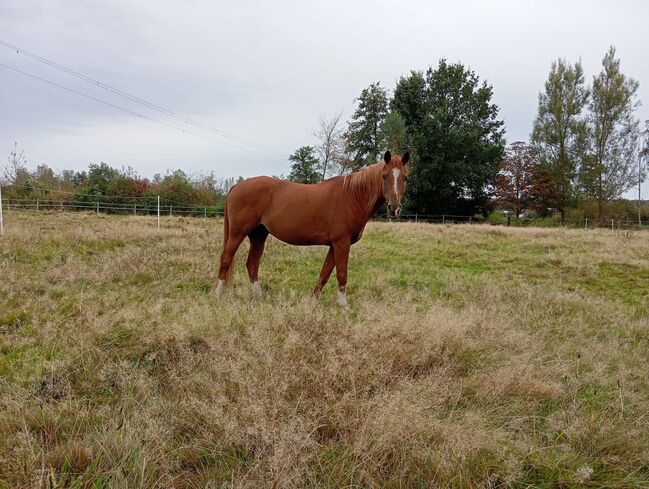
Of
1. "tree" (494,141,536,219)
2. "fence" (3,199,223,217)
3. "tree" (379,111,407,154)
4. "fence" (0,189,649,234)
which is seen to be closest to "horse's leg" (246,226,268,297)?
"fence" (0,189,649,234)

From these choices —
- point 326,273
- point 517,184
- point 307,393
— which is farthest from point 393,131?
point 307,393

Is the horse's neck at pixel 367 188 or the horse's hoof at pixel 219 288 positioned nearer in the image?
the horse's neck at pixel 367 188

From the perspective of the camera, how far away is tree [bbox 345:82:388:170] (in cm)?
3553

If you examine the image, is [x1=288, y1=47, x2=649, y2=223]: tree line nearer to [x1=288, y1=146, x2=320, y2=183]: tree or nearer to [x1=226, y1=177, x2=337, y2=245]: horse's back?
[x1=288, y1=146, x2=320, y2=183]: tree

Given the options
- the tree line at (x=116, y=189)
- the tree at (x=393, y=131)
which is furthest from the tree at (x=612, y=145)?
the tree line at (x=116, y=189)

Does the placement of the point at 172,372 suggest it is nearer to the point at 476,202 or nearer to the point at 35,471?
the point at 35,471

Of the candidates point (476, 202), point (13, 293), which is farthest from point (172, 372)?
point (476, 202)

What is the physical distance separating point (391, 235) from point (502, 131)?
2727 cm

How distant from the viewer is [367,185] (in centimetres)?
542

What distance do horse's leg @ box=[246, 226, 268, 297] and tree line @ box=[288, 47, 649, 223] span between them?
26.2 meters

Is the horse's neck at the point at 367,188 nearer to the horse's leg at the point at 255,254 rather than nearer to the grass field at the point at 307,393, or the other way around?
the grass field at the point at 307,393

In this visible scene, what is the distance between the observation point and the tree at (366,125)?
1399 inches

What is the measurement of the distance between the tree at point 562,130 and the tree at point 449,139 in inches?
141

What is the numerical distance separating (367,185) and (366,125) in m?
32.5
